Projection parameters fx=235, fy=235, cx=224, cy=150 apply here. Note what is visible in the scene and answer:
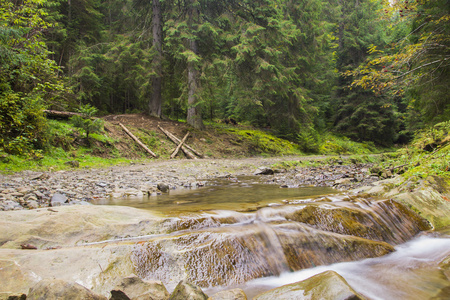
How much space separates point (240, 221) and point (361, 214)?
191 cm

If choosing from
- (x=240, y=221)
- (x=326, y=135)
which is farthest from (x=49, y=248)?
(x=326, y=135)

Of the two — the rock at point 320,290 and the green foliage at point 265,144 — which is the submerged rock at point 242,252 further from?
the green foliage at point 265,144

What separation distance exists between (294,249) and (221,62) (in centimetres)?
1282

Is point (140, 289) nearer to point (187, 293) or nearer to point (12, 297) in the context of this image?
point (187, 293)

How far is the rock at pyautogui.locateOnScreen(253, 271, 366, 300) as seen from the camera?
148 centimetres

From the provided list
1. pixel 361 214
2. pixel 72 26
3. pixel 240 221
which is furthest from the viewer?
pixel 72 26

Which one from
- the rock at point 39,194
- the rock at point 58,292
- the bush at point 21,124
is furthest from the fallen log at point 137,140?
the rock at point 58,292

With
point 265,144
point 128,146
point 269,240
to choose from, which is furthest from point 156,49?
point 269,240

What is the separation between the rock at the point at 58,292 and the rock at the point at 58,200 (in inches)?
130

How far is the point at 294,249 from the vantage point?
106 inches

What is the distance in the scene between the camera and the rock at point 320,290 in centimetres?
148

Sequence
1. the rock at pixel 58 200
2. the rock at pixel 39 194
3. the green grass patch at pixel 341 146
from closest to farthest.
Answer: the rock at pixel 58 200 < the rock at pixel 39 194 < the green grass patch at pixel 341 146

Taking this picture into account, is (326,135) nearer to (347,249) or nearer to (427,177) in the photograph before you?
(427,177)

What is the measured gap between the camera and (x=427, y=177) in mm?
4691
